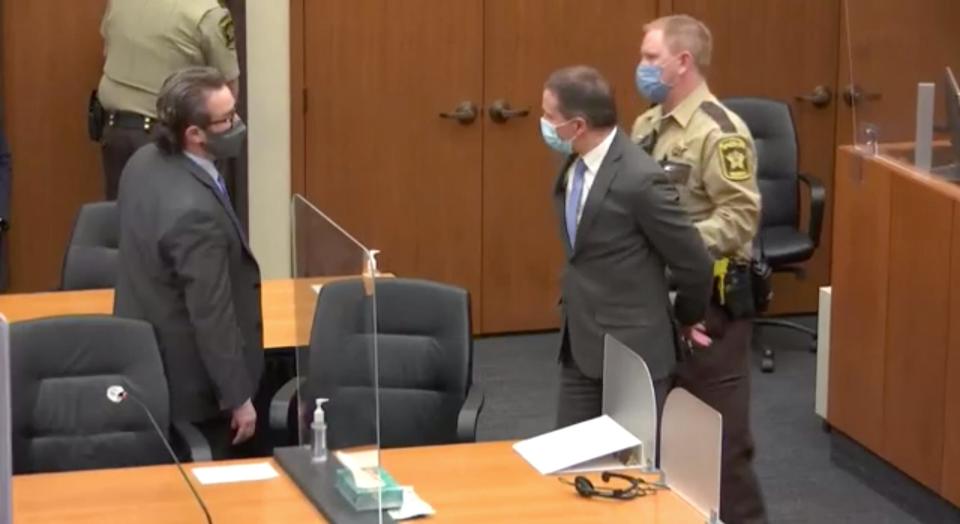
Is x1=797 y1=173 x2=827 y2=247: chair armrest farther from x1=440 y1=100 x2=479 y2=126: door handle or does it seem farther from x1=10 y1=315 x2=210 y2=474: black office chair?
x1=10 y1=315 x2=210 y2=474: black office chair

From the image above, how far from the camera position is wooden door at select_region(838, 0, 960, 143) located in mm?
6180

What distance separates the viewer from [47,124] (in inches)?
292

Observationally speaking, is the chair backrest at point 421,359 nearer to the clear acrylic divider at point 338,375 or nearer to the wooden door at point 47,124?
the clear acrylic divider at point 338,375

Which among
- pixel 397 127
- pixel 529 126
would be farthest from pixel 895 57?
A: pixel 397 127

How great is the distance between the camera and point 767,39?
8.02m

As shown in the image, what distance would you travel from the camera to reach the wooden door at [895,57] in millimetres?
6180

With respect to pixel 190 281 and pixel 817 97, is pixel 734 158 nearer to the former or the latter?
pixel 190 281

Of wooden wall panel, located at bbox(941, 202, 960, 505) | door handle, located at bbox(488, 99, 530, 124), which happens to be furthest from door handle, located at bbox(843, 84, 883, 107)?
door handle, located at bbox(488, 99, 530, 124)

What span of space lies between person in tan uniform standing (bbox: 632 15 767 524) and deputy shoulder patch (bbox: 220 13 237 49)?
249cm

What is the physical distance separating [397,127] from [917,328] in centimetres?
280

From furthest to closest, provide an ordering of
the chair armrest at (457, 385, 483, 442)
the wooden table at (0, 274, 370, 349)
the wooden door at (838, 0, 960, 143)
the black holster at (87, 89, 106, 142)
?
the black holster at (87, 89, 106, 142) < the wooden door at (838, 0, 960, 143) < the wooden table at (0, 274, 370, 349) < the chair armrest at (457, 385, 483, 442)

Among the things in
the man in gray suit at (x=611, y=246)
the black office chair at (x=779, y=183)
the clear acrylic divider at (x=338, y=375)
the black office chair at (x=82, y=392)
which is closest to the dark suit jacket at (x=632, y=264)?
the man in gray suit at (x=611, y=246)

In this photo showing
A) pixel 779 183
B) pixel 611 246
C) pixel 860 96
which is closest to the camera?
pixel 611 246

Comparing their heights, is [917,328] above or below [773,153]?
below
